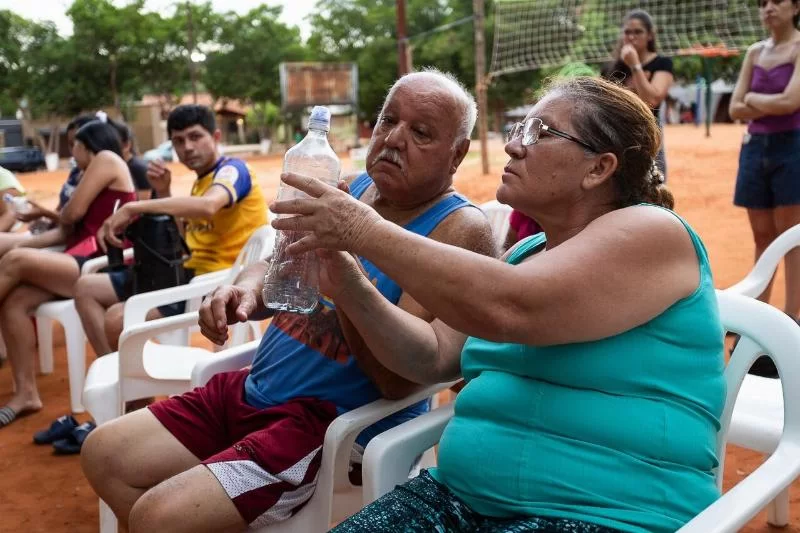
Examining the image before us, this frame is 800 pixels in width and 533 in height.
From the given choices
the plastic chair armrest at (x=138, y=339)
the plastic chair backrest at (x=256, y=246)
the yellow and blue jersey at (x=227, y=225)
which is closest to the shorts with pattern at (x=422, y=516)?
the plastic chair armrest at (x=138, y=339)

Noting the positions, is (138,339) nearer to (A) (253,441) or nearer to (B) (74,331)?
(A) (253,441)

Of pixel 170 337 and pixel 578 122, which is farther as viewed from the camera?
pixel 170 337

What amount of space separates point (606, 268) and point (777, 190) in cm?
375

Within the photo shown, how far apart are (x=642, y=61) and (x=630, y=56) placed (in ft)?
1.09

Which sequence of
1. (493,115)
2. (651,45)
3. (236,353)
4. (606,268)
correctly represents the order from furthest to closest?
(493,115), (651,45), (236,353), (606,268)

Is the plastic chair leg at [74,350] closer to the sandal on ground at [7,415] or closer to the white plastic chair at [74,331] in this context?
the white plastic chair at [74,331]

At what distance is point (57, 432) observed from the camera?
439cm

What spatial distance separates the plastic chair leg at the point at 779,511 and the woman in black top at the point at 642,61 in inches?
101

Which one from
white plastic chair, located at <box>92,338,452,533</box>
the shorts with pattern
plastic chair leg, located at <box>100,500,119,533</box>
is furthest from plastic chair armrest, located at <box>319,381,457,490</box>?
plastic chair leg, located at <box>100,500,119,533</box>

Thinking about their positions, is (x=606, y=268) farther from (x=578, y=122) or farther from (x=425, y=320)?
(x=425, y=320)

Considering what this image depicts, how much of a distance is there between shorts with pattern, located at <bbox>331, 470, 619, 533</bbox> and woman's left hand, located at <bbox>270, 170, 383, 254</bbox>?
23.6 inches

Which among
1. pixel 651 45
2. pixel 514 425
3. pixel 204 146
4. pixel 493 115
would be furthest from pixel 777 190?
pixel 493 115

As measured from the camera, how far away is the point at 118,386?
331 centimetres

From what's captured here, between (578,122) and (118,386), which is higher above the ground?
(578,122)
